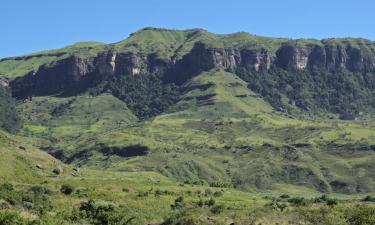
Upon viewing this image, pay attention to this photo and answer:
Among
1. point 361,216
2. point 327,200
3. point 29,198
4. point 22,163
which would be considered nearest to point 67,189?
point 29,198

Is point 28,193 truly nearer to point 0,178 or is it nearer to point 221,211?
point 0,178

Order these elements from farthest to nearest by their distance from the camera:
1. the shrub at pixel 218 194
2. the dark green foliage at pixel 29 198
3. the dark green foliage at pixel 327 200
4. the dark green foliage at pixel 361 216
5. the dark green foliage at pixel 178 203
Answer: the shrub at pixel 218 194
the dark green foliage at pixel 178 203
the dark green foliage at pixel 327 200
the dark green foliage at pixel 29 198
the dark green foliage at pixel 361 216

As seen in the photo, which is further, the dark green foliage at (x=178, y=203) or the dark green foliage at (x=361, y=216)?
the dark green foliage at (x=178, y=203)

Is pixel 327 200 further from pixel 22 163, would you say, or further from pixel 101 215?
pixel 22 163

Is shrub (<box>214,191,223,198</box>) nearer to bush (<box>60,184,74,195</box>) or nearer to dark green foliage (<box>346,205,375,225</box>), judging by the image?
bush (<box>60,184,74,195</box>)

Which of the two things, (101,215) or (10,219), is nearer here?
(10,219)

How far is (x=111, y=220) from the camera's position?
97562 millimetres

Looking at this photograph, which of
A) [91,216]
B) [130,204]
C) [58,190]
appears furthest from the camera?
[58,190]

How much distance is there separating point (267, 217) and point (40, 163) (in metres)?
98.0

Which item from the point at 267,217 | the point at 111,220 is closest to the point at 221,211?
the point at 267,217

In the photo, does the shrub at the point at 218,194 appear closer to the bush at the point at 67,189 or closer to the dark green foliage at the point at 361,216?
the bush at the point at 67,189

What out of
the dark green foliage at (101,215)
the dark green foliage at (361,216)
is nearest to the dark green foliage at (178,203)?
the dark green foliage at (101,215)

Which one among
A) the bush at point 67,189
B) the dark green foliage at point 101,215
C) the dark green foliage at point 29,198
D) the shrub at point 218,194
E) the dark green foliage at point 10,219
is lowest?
the shrub at point 218,194

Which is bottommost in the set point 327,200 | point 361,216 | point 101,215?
point 327,200
